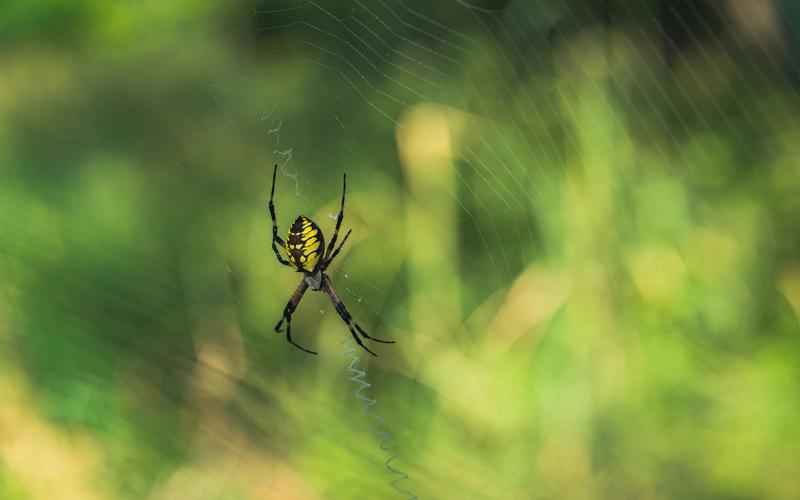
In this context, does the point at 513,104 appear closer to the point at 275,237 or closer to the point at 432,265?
the point at 432,265

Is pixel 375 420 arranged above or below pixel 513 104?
below

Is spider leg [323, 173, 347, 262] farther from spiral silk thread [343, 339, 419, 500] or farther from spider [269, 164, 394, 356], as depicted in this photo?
spiral silk thread [343, 339, 419, 500]

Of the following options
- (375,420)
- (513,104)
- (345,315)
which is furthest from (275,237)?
(513,104)

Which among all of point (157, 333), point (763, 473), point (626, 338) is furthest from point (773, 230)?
point (157, 333)

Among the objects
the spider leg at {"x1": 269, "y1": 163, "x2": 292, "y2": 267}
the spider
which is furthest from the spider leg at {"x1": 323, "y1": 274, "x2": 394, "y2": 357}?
the spider leg at {"x1": 269, "y1": 163, "x2": 292, "y2": 267}

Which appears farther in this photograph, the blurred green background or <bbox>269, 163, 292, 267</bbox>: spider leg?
<bbox>269, 163, 292, 267</bbox>: spider leg

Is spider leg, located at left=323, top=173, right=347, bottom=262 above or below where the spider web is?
below
